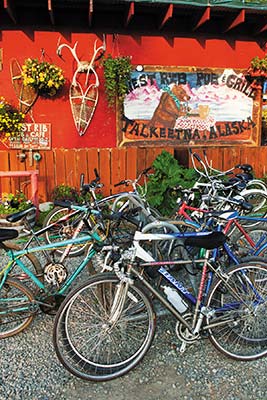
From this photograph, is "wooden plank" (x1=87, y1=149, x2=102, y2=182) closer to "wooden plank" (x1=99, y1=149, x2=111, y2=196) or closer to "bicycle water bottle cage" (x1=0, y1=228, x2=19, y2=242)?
"wooden plank" (x1=99, y1=149, x2=111, y2=196)

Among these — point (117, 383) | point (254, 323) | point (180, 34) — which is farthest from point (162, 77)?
point (117, 383)

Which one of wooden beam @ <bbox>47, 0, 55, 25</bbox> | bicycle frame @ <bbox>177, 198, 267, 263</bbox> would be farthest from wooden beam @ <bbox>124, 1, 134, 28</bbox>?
bicycle frame @ <bbox>177, 198, 267, 263</bbox>

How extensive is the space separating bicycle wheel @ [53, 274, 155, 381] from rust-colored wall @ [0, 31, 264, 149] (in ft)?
13.7

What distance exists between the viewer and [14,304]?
9.14ft

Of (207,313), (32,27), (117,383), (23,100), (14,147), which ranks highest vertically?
(32,27)

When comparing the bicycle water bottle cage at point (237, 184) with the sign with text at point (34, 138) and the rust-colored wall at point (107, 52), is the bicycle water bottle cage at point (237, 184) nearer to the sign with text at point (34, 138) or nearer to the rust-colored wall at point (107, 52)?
the rust-colored wall at point (107, 52)

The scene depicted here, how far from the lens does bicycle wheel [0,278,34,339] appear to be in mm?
2746

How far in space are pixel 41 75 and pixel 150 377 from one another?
15.1 feet

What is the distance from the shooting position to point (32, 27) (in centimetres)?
579

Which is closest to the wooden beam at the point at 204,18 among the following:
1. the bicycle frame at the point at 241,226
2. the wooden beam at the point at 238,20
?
the wooden beam at the point at 238,20

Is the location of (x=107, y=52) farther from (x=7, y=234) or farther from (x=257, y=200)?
(x=7, y=234)

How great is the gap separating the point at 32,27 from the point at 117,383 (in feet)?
17.8

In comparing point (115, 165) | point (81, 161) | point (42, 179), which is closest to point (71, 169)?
point (81, 161)

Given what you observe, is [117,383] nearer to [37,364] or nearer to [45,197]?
[37,364]
